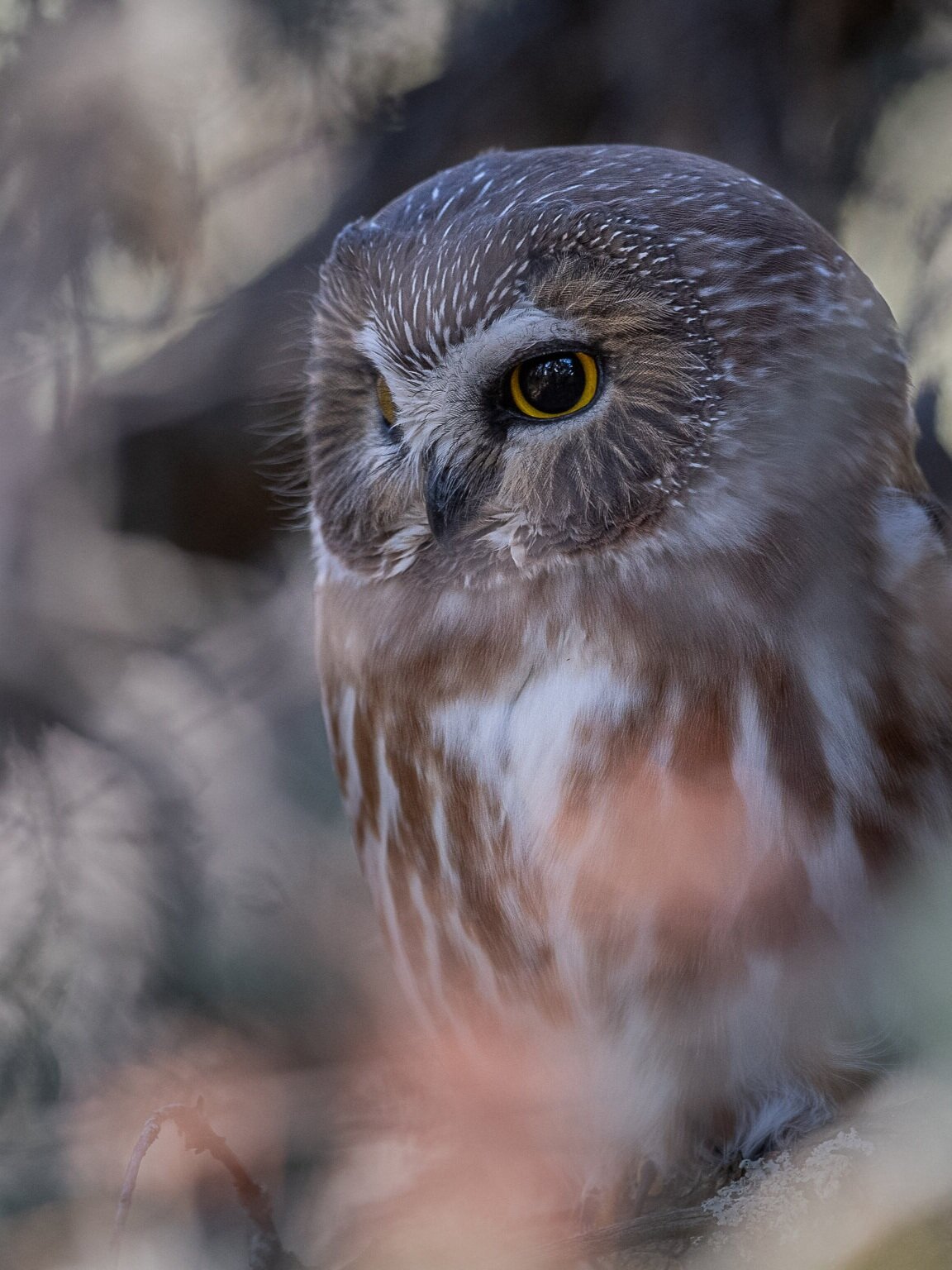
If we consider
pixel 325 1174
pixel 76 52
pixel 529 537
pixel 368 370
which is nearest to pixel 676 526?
pixel 529 537

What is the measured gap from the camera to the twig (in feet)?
3.79

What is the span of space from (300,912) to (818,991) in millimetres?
1022

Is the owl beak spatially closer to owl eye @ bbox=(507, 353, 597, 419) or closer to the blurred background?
owl eye @ bbox=(507, 353, 597, 419)

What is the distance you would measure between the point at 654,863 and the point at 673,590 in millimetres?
301

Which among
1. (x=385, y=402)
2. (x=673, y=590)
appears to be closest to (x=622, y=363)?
(x=673, y=590)

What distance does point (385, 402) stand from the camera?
1499 millimetres

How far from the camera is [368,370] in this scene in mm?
1518

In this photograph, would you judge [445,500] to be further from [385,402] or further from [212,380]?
[212,380]

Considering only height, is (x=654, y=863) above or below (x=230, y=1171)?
above

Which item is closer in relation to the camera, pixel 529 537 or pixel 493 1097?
pixel 529 537

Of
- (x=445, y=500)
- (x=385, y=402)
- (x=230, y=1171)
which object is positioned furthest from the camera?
(x=385, y=402)

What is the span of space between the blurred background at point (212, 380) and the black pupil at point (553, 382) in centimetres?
60

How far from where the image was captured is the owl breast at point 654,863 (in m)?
1.34

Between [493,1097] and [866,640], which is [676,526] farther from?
[493,1097]
